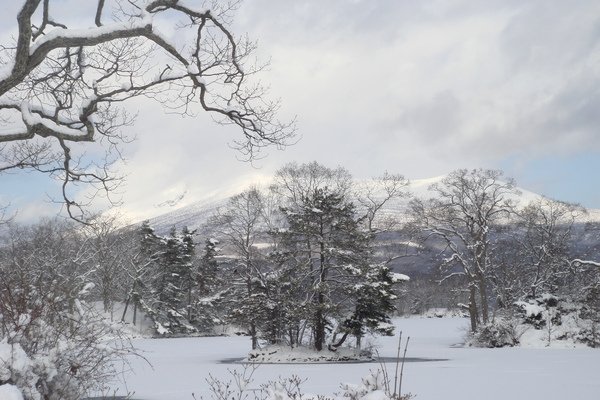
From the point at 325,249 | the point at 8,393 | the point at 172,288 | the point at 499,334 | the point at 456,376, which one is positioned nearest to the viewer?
the point at 8,393

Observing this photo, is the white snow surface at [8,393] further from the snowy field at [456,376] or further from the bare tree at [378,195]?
the bare tree at [378,195]

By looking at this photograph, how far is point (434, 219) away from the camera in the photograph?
35.2m

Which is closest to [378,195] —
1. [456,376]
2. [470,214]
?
[470,214]

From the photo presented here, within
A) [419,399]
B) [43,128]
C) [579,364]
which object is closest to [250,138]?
[43,128]

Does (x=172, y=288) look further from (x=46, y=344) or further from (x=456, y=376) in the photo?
(x=46, y=344)

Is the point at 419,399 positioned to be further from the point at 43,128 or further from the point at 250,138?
the point at 43,128

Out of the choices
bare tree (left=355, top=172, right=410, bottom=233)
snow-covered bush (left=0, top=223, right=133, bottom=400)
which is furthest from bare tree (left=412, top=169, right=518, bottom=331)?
snow-covered bush (left=0, top=223, right=133, bottom=400)

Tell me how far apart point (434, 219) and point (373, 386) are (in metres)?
29.7

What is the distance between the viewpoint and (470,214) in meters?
34.9

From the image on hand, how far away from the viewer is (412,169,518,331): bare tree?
33906mm

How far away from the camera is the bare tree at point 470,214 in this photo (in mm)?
33906

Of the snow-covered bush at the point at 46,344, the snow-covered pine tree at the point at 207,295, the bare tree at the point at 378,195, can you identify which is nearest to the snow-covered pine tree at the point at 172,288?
the snow-covered pine tree at the point at 207,295

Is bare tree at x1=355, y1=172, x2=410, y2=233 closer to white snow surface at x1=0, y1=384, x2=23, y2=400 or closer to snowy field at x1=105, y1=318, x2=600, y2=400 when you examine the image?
snowy field at x1=105, y1=318, x2=600, y2=400

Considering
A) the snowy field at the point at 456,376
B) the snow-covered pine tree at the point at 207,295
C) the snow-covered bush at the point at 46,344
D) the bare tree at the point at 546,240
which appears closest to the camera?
the snow-covered bush at the point at 46,344
